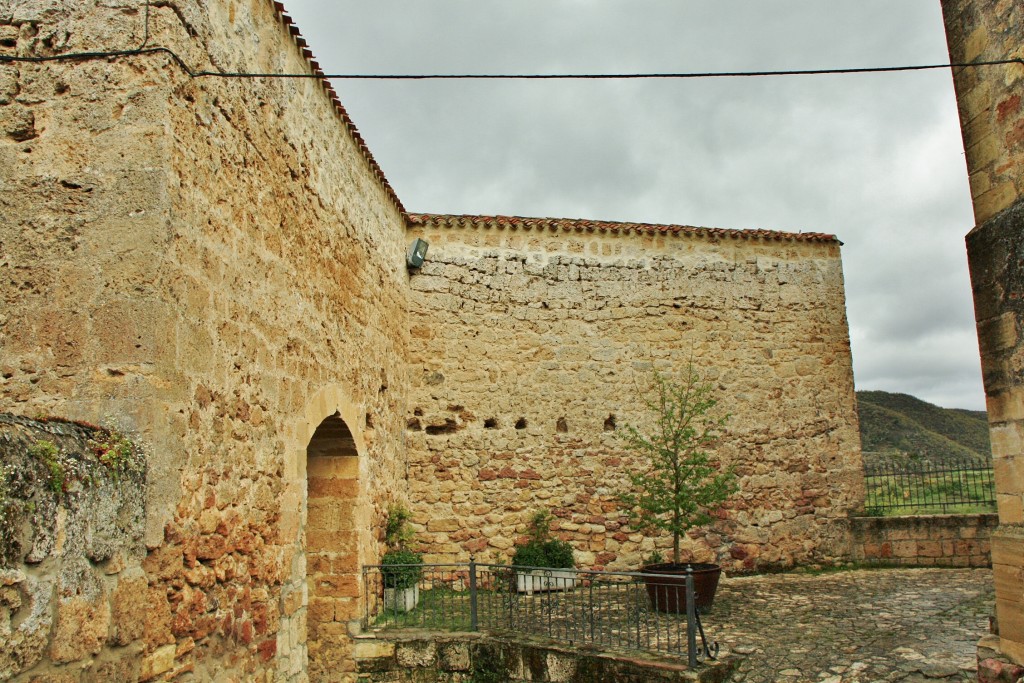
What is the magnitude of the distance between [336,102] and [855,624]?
729 cm

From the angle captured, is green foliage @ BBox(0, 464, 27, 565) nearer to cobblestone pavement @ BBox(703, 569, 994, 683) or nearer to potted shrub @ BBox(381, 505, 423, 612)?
potted shrub @ BBox(381, 505, 423, 612)

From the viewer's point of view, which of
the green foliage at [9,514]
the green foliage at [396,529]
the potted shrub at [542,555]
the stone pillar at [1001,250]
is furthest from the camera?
the potted shrub at [542,555]

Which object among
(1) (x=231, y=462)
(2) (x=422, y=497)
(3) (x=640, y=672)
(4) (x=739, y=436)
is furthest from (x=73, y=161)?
(4) (x=739, y=436)

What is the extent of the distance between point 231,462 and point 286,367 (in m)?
1.08

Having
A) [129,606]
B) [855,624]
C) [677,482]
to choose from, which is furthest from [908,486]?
[129,606]

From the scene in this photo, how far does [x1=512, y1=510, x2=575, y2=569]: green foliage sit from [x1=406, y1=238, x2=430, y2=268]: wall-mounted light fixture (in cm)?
373

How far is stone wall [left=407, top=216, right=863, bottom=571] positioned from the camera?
9.80 m

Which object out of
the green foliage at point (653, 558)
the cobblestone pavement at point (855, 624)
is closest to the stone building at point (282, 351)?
the green foliage at point (653, 558)

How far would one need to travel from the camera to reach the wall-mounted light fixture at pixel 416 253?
972 cm

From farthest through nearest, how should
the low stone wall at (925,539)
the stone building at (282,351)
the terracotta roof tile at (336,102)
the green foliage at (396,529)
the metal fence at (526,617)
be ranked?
1. the low stone wall at (925,539)
2. the green foliage at (396,529)
3. the metal fence at (526,617)
4. the terracotta roof tile at (336,102)
5. the stone building at (282,351)

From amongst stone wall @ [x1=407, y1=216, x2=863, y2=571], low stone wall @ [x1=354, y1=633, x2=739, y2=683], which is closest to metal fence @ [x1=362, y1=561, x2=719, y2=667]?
low stone wall @ [x1=354, y1=633, x2=739, y2=683]

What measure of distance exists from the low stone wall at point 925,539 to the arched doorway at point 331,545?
790 cm

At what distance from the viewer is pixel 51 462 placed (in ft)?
9.71

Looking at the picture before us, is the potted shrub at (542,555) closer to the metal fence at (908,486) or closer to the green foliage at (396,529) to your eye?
the green foliage at (396,529)
